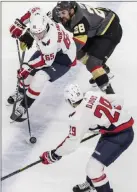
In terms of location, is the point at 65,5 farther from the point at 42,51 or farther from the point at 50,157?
the point at 50,157

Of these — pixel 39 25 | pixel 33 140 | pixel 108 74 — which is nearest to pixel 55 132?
pixel 33 140

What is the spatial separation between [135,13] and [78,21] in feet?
4.61

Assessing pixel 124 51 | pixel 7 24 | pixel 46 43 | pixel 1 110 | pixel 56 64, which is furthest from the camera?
pixel 7 24

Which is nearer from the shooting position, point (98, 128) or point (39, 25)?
point (98, 128)

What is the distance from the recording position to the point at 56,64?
4586mm

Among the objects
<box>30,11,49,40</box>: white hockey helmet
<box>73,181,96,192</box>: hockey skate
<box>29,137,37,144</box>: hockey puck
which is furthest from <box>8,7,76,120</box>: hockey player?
<box>73,181,96,192</box>: hockey skate

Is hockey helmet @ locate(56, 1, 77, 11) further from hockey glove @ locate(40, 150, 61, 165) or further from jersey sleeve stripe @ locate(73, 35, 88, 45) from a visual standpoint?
hockey glove @ locate(40, 150, 61, 165)

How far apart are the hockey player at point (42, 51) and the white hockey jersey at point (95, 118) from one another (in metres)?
0.62

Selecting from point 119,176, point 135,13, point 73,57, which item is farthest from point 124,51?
point 119,176

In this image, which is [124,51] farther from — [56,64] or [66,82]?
[56,64]

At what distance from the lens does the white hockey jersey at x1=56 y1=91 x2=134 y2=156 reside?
12.5 feet

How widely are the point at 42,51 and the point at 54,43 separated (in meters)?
0.10

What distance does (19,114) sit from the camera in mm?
4711

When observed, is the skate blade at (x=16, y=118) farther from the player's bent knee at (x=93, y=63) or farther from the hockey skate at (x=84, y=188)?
the hockey skate at (x=84, y=188)
